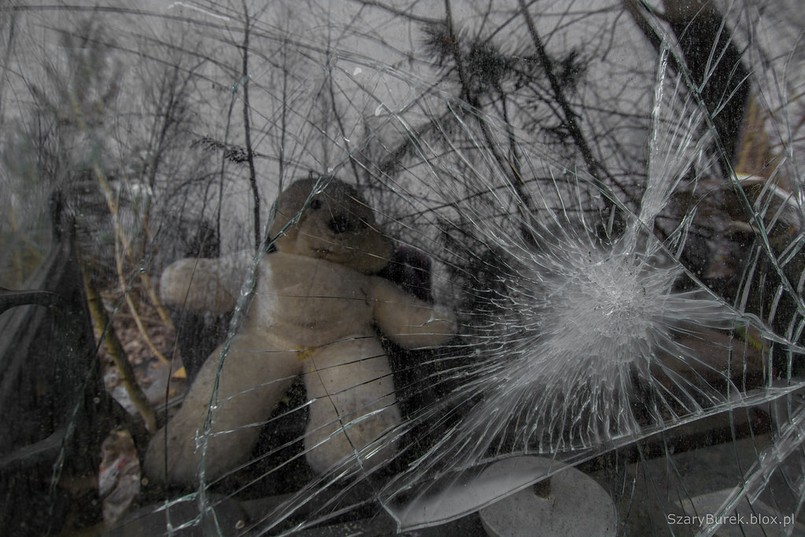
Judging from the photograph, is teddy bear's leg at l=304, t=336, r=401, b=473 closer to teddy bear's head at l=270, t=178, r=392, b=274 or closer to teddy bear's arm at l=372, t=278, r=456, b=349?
teddy bear's arm at l=372, t=278, r=456, b=349

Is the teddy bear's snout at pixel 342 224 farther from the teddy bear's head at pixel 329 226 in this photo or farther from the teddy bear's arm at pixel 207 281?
the teddy bear's arm at pixel 207 281

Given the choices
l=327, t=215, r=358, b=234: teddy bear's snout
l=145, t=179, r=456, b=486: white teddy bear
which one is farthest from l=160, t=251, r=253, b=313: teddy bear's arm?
l=327, t=215, r=358, b=234: teddy bear's snout

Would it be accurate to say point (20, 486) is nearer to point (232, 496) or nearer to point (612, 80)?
point (232, 496)

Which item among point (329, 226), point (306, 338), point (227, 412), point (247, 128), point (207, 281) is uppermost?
point (247, 128)

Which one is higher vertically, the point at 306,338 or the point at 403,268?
the point at 403,268

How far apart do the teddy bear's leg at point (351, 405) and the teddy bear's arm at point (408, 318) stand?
0.05 meters

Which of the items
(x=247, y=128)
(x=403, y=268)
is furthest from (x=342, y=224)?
(x=247, y=128)

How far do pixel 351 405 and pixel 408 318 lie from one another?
8.0 inches

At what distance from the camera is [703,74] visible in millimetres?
1180

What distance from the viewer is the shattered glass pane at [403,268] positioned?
0.95 metres

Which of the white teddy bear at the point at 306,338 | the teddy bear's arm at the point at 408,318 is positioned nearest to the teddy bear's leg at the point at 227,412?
the white teddy bear at the point at 306,338

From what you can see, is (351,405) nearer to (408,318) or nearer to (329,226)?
(408,318)

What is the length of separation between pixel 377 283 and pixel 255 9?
0.57 m

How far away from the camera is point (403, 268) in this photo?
3.43 feet
